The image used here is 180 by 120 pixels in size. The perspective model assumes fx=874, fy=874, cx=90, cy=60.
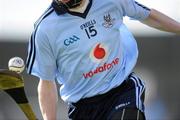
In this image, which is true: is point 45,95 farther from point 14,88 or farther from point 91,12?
point 91,12

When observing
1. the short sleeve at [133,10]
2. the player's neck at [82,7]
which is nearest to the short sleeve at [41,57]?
the player's neck at [82,7]

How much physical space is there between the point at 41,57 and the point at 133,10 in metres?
0.75

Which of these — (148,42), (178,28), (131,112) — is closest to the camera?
(131,112)

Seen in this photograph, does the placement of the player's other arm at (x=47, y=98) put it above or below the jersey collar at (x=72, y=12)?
below

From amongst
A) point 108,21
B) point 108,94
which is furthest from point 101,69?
point 108,21

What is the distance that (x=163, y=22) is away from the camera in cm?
614

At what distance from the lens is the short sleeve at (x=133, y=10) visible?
6.03 meters

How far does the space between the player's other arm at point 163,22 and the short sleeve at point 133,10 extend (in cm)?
5

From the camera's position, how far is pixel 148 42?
940cm

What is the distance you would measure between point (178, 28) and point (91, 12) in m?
0.65

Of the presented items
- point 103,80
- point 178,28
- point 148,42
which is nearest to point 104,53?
point 103,80

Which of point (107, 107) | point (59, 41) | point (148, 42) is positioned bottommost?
point (148, 42)

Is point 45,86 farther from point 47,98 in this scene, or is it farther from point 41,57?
point 41,57

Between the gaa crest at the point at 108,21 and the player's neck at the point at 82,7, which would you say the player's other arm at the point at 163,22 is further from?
the player's neck at the point at 82,7
